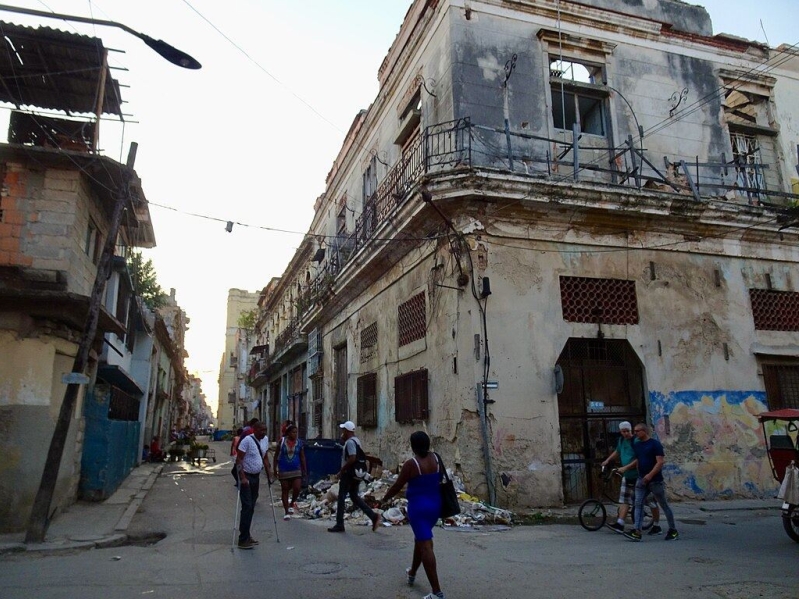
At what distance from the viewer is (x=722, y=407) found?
1239 cm

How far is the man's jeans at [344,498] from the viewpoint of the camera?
8953 millimetres

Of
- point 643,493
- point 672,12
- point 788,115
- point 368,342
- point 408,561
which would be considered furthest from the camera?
point 368,342

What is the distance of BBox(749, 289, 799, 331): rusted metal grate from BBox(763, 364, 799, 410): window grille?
2.89ft

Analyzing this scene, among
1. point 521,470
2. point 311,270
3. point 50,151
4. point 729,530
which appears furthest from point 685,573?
point 311,270

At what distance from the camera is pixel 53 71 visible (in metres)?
11.3

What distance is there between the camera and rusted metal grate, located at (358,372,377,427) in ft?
51.6

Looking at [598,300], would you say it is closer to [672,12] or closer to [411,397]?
[411,397]

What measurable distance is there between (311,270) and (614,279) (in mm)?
16384

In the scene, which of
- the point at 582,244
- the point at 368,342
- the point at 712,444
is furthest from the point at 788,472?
the point at 368,342

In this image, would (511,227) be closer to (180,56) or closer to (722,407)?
(722,407)

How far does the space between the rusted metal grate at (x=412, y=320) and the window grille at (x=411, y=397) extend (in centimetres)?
84

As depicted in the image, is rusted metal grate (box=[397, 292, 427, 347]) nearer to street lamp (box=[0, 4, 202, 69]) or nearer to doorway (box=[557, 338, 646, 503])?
doorway (box=[557, 338, 646, 503])

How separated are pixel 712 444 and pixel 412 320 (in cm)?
664

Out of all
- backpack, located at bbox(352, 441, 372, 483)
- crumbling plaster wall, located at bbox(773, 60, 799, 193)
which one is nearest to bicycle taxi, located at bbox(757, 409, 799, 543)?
backpack, located at bbox(352, 441, 372, 483)
